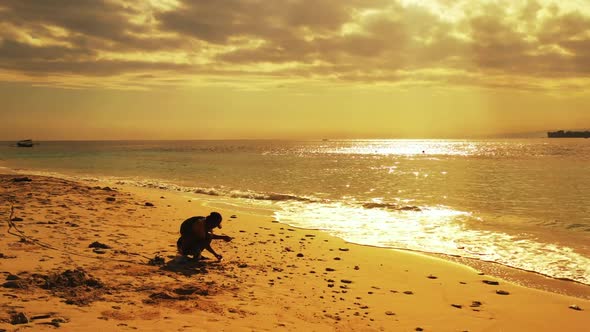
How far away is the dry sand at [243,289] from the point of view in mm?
6207

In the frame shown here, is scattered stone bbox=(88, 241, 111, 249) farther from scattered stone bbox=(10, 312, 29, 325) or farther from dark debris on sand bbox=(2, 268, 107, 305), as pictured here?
scattered stone bbox=(10, 312, 29, 325)

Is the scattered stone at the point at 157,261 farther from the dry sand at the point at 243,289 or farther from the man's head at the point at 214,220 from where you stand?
the man's head at the point at 214,220

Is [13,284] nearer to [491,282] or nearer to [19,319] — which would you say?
[19,319]

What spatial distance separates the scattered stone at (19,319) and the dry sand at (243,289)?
0.04 feet

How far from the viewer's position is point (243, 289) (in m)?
7.94

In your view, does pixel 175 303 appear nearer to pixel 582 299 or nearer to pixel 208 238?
pixel 208 238

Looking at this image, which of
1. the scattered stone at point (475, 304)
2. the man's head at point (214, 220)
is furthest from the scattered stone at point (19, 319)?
the scattered stone at point (475, 304)

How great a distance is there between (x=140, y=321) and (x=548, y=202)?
2422 cm

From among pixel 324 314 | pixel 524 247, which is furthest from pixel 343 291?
pixel 524 247

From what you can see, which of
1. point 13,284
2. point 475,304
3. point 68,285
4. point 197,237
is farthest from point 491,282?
point 13,284

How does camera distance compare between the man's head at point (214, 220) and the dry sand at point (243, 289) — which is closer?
the dry sand at point (243, 289)

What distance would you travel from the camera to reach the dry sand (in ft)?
20.4

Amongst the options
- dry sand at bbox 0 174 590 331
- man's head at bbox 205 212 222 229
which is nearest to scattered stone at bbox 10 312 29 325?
dry sand at bbox 0 174 590 331

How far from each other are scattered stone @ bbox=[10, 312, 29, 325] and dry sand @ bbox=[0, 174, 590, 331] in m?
0.01
